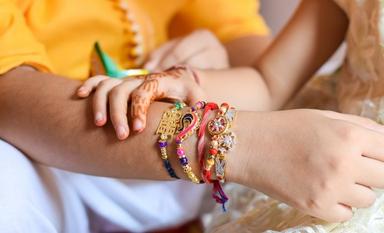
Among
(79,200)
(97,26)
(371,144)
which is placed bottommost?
(79,200)

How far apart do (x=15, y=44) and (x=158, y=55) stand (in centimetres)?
27

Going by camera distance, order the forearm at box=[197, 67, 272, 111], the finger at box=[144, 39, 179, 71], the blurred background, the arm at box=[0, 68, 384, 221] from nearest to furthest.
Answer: the arm at box=[0, 68, 384, 221] < the forearm at box=[197, 67, 272, 111] < the finger at box=[144, 39, 179, 71] < the blurred background

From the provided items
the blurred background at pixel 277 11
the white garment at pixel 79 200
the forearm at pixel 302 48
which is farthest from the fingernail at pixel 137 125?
the blurred background at pixel 277 11

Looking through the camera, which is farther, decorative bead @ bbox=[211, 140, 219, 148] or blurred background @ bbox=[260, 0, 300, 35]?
blurred background @ bbox=[260, 0, 300, 35]

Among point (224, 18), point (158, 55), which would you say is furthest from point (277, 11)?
point (158, 55)

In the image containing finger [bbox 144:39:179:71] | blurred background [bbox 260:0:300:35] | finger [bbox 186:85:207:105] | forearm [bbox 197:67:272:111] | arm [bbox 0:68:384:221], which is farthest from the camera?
blurred background [bbox 260:0:300:35]

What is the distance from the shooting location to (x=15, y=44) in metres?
0.73

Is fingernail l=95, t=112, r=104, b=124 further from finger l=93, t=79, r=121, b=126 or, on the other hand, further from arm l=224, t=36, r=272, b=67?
arm l=224, t=36, r=272, b=67

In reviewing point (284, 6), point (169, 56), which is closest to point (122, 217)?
point (169, 56)

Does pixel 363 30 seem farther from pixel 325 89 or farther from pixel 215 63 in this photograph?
pixel 215 63

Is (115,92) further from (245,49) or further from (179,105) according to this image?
(245,49)

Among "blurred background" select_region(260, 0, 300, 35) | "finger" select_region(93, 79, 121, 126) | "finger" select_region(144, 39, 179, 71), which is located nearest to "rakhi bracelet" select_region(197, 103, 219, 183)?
"finger" select_region(93, 79, 121, 126)

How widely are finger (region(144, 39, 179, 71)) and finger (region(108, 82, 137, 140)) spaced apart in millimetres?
267

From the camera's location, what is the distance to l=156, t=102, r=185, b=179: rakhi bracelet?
2.01 feet
